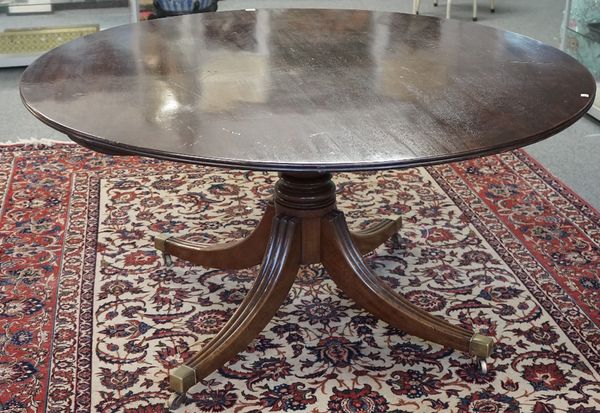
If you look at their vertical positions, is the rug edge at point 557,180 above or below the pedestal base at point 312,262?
below

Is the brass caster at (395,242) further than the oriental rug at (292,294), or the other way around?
the brass caster at (395,242)

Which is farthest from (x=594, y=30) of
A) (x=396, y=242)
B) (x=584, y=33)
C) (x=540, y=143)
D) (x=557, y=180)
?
(x=396, y=242)

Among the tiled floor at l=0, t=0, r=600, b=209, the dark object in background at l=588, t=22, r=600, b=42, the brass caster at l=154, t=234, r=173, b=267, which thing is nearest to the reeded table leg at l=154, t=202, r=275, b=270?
the brass caster at l=154, t=234, r=173, b=267

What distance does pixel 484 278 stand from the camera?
2.58 m

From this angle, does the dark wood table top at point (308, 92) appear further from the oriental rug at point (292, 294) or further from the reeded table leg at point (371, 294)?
the oriental rug at point (292, 294)

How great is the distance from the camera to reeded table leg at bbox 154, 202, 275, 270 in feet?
7.87

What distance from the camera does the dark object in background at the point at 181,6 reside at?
4500 millimetres

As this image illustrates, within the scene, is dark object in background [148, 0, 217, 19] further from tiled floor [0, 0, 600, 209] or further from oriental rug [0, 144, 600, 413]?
oriental rug [0, 144, 600, 413]

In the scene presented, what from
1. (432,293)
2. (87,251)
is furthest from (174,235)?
(432,293)

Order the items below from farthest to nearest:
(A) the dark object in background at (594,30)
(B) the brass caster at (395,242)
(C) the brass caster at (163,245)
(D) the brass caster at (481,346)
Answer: (A) the dark object in background at (594,30), (B) the brass caster at (395,242), (C) the brass caster at (163,245), (D) the brass caster at (481,346)

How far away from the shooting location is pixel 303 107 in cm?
183

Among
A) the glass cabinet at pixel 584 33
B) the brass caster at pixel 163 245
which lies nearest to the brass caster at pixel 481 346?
the brass caster at pixel 163 245

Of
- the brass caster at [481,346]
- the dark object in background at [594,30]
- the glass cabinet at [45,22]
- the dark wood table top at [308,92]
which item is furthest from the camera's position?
the glass cabinet at [45,22]

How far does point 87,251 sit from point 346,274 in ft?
3.10
